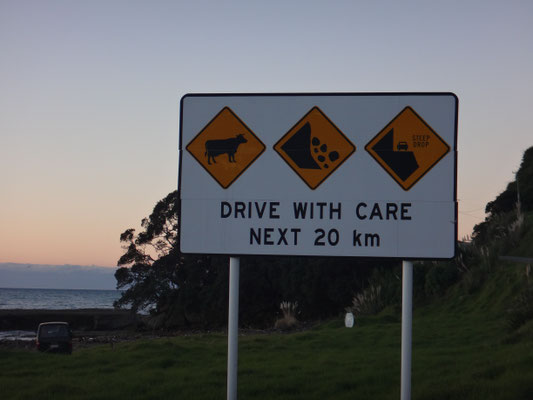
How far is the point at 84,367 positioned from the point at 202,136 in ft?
31.6

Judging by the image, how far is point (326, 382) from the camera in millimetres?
10289

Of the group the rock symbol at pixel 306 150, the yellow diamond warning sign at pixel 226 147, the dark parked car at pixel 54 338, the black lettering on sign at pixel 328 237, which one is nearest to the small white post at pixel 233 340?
the black lettering on sign at pixel 328 237

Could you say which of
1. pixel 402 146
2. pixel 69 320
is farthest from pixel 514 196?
pixel 69 320

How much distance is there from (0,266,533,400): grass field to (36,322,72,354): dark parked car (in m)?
9.01

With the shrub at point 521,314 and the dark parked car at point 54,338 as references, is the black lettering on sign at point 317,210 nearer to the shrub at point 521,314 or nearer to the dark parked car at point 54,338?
the shrub at point 521,314

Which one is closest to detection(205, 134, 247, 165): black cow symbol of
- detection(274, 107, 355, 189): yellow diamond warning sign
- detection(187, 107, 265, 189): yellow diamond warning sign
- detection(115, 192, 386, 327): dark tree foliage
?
detection(187, 107, 265, 189): yellow diamond warning sign

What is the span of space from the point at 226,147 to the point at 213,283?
131 feet

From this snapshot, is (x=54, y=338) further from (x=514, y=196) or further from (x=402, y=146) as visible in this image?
(x=514, y=196)

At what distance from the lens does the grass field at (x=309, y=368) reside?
924 cm

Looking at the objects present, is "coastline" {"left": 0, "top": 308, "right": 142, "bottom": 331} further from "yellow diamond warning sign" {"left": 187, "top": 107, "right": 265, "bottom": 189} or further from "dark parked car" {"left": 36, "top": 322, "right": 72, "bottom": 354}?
"yellow diamond warning sign" {"left": 187, "top": 107, "right": 265, "bottom": 189}

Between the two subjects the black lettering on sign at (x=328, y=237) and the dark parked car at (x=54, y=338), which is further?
the dark parked car at (x=54, y=338)

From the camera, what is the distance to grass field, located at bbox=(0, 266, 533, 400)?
9242mm

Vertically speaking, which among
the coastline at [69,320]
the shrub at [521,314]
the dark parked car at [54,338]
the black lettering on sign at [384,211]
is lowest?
the coastline at [69,320]

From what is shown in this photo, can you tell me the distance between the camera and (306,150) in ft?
19.8
